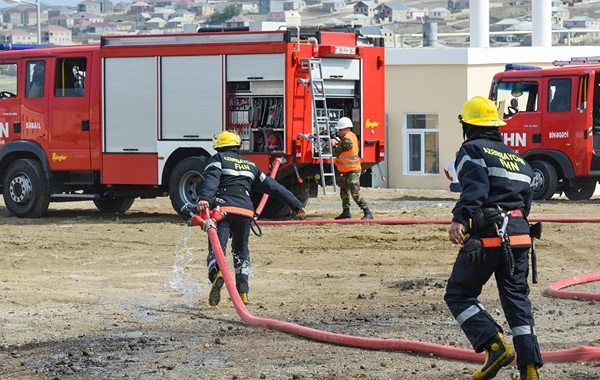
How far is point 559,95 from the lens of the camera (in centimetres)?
2269

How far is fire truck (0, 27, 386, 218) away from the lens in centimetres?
1830

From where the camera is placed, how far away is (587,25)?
122 metres

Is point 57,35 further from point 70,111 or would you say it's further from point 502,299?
point 502,299

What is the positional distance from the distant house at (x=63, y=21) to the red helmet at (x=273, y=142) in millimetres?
162453

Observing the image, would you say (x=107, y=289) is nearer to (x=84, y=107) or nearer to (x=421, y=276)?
(x=421, y=276)

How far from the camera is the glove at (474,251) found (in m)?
7.91

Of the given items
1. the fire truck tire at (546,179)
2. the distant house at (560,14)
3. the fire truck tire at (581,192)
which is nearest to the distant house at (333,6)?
the distant house at (560,14)

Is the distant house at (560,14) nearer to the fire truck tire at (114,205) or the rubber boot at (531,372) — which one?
the fire truck tire at (114,205)

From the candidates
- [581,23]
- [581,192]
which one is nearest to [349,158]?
[581,192]

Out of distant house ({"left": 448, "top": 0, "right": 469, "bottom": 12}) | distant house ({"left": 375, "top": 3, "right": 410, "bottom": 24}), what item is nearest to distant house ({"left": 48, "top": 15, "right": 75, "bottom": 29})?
distant house ({"left": 375, "top": 3, "right": 410, "bottom": 24})

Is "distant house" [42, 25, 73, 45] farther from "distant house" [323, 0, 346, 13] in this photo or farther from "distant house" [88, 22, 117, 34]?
"distant house" [323, 0, 346, 13]

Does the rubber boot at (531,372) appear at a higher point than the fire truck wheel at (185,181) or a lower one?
lower

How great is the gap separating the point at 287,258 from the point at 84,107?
584 cm

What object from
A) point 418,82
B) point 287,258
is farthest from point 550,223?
point 418,82
